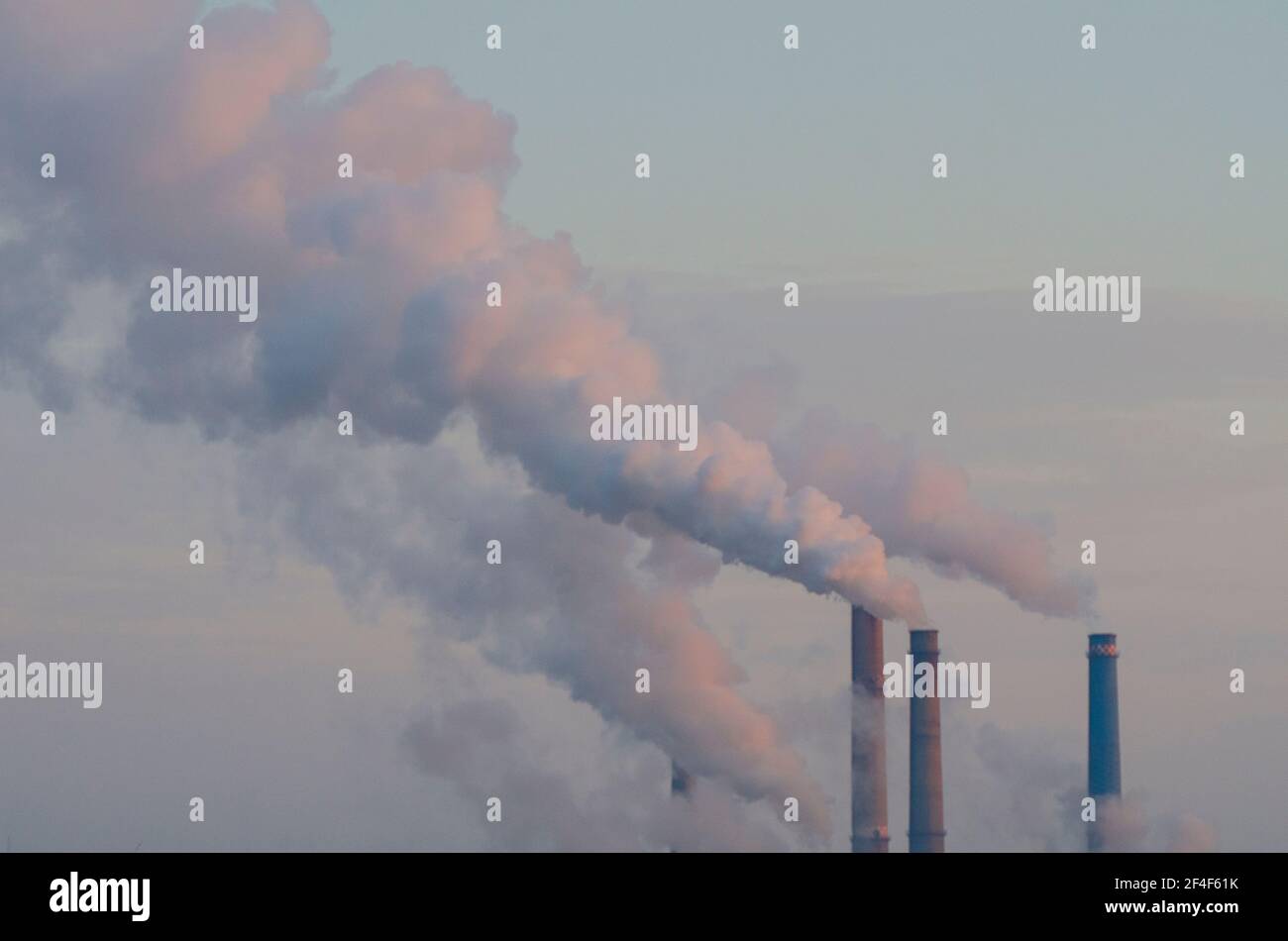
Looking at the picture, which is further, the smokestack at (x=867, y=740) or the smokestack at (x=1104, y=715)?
the smokestack at (x=1104, y=715)

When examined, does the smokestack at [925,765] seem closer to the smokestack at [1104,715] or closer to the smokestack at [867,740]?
the smokestack at [867,740]

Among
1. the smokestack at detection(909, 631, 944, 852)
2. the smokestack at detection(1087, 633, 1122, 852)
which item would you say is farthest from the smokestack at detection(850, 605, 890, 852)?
the smokestack at detection(1087, 633, 1122, 852)

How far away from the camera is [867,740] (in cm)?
7394

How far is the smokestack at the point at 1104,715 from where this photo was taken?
79.9 metres

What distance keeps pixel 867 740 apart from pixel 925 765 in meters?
2.03

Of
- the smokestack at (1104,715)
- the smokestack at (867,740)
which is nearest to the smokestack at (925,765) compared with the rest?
the smokestack at (867,740)

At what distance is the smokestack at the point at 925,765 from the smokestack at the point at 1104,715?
8.60 metres

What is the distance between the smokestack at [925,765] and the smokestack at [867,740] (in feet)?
3.44

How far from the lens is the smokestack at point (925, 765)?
73.4 metres

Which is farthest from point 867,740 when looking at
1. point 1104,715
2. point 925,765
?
point 1104,715

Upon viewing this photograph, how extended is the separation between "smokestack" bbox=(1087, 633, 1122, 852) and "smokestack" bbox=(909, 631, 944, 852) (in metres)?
8.60
